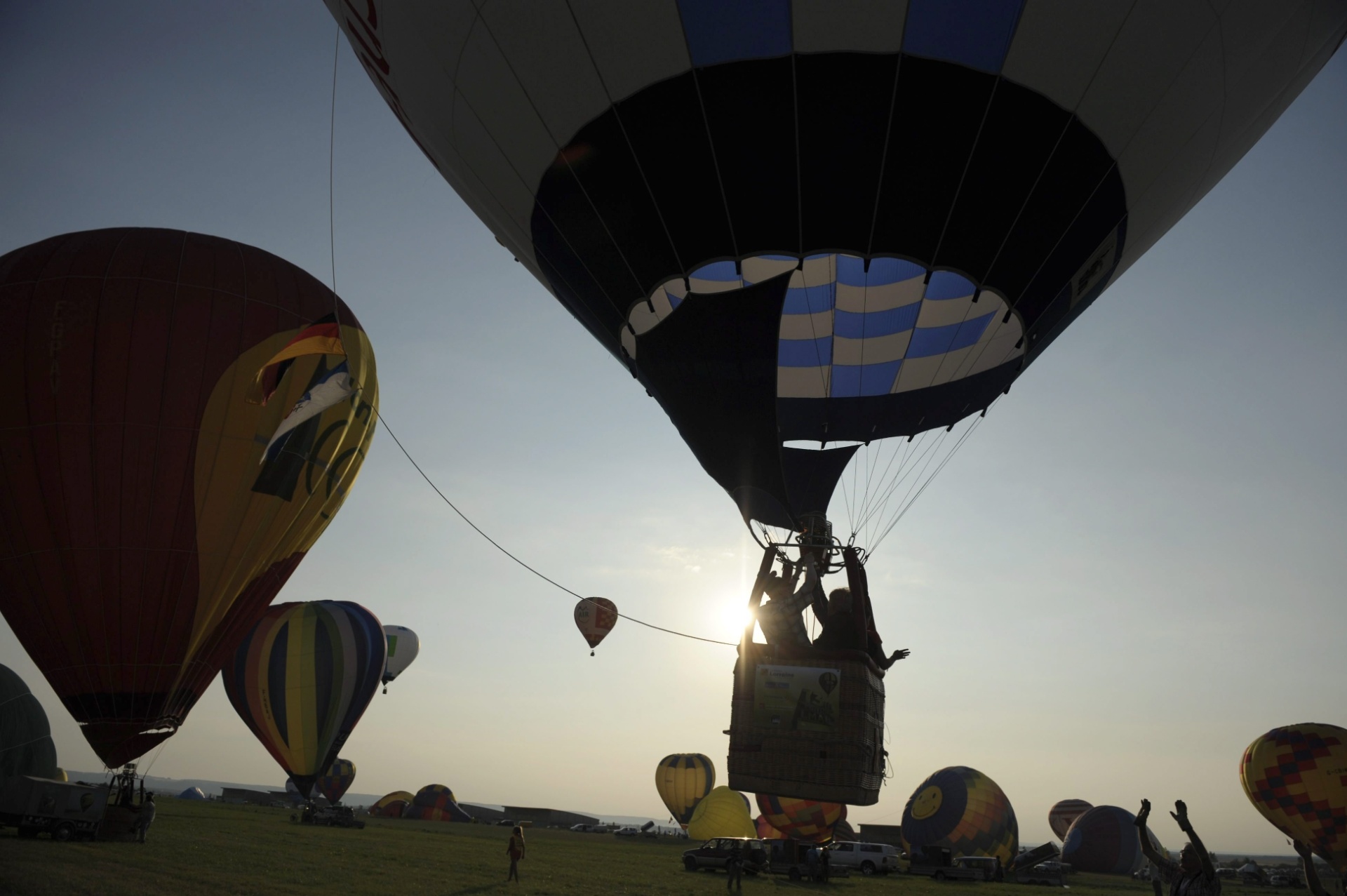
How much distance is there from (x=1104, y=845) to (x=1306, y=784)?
1258 cm

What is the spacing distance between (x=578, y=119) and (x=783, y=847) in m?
18.2

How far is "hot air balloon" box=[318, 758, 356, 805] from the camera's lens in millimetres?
40625

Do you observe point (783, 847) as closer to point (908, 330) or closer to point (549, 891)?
point (549, 891)

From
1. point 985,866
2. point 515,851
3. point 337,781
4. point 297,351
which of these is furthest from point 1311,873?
point 337,781

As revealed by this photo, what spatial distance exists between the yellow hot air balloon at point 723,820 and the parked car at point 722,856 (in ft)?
32.2

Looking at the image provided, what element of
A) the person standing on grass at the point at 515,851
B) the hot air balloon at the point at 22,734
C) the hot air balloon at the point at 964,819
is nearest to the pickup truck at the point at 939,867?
the hot air balloon at the point at 964,819

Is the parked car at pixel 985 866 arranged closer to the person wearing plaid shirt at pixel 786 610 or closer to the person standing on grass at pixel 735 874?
the person standing on grass at pixel 735 874

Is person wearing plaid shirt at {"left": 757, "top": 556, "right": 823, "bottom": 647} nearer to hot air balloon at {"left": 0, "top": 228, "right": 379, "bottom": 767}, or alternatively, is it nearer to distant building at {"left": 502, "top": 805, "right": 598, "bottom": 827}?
hot air balloon at {"left": 0, "top": 228, "right": 379, "bottom": 767}

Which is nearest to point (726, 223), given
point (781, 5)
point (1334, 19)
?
point (781, 5)

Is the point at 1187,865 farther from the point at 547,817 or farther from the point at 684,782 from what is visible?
the point at 547,817

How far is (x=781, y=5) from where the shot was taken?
25.1ft

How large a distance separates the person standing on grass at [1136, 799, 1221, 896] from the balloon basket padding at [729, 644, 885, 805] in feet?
13.5

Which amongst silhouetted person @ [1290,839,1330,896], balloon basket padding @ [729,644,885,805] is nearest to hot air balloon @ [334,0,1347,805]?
balloon basket padding @ [729,644,885,805]

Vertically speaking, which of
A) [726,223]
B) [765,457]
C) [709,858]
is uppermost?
[726,223]
